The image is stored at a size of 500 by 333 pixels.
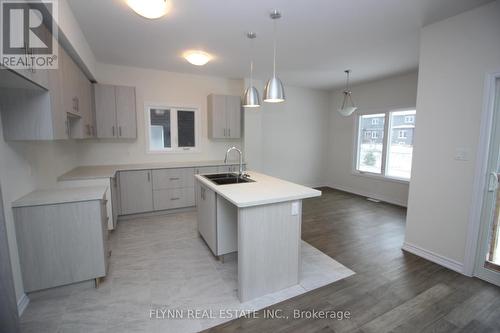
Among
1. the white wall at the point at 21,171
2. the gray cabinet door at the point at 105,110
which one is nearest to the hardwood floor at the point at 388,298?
the white wall at the point at 21,171

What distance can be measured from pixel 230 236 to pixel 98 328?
138 cm

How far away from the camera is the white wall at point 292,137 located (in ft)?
17.4

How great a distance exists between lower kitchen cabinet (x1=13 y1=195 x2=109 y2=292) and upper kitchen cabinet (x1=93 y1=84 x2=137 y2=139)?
87.4 inches

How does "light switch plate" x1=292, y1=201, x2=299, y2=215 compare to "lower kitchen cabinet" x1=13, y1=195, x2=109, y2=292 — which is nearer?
"lower kitchen cabinet" x1=13, y1=195, x2=109, y2=292

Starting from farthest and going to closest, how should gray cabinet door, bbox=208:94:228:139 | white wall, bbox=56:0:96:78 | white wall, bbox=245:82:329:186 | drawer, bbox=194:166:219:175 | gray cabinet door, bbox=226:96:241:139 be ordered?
white wall, bbox=245:82:329:186 < gray cabinet door, bbox=226:96:241:139 < gray cabinet door, bbox=208:94:228:139 < drawer, bbox=194:166:219:175 < white wall, bbox=56:0:96:78

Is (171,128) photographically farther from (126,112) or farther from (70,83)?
(70,83)

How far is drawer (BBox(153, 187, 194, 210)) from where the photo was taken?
4238 mm

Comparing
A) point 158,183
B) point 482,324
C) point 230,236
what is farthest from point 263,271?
point 158,183

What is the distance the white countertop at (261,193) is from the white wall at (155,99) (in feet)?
8.19

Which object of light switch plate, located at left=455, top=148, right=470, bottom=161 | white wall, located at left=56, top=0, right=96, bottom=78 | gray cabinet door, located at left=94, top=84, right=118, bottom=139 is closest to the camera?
white wall, located at left=56, top=0, right=96, bottom=78

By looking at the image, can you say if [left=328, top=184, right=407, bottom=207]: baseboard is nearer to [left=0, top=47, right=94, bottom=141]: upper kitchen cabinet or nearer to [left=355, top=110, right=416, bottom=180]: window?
[left=355, top=110, right=416, bottom=180]: window

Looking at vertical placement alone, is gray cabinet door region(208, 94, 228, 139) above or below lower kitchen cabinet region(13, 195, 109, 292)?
above

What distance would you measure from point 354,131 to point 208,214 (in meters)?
4.64

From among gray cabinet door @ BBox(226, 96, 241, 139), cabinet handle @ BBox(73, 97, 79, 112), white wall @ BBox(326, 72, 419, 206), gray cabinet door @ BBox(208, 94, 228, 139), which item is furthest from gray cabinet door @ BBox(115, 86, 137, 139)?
white wall @ BBox(326, 72, 419, 206)
